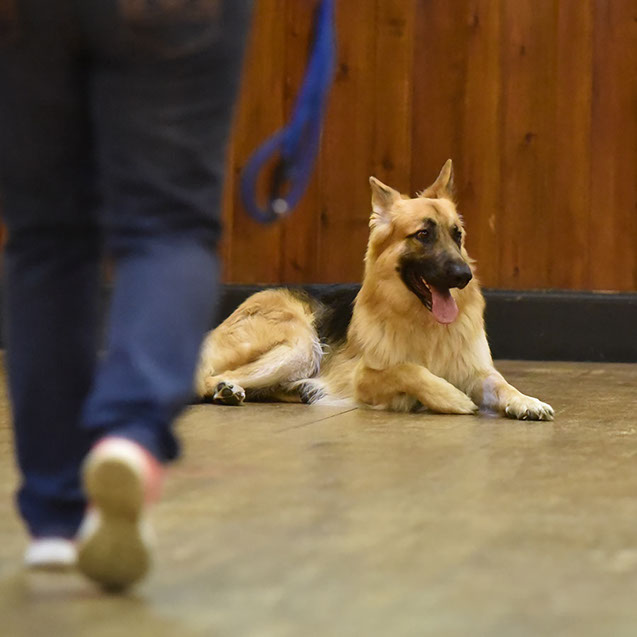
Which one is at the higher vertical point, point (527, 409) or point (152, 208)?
point (152, 208)

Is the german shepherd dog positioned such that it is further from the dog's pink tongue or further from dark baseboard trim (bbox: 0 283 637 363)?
dark baseboard trim (bbox: 0 283 637 363)

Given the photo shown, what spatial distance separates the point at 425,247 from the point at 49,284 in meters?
2.70

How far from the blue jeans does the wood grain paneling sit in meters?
4.82

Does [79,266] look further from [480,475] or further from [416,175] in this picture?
[416,175]

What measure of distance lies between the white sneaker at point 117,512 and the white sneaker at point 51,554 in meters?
0.09

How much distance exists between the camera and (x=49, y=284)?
1416 mm

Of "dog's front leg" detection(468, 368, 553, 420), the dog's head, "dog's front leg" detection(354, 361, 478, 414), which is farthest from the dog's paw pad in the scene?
"dog's front leg" detection(468, 368, 553, 420)

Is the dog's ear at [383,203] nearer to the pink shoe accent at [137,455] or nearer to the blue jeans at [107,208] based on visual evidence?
the blue jeans at [107,208]

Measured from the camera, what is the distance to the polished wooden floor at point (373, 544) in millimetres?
1261

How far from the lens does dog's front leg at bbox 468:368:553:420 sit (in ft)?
11.5

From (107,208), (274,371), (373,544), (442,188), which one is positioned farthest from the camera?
(274,371)

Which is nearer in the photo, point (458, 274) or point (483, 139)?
point (458, 274)

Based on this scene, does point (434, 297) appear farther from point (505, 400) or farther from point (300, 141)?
point (300, 141)

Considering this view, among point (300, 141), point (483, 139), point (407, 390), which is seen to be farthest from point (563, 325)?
point (300, 141)
